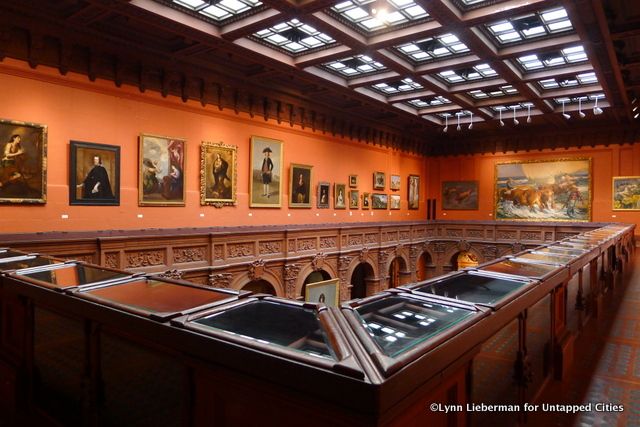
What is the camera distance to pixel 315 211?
1445 cm

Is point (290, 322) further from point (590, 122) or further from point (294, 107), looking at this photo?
point (590, 122)

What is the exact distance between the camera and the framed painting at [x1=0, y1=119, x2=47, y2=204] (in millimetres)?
7617

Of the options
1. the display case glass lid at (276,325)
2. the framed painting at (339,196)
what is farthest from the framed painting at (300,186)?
the display case glass lid at (276,325)

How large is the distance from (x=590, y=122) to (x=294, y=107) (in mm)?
12695

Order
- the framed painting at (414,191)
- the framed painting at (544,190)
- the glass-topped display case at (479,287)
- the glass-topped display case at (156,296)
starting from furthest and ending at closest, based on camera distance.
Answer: the framed painting at (414,191) → the framed painting at (544,190) → the glass-topped display case at (479,287) → the glass-topped display case at (156,296)

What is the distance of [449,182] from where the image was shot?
21.3 metres

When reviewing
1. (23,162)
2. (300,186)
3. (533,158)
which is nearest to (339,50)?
(300,186)

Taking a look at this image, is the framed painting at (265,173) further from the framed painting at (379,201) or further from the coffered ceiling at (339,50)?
the framed painting at (379,201)

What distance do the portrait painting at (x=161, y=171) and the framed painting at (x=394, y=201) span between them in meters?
10.3

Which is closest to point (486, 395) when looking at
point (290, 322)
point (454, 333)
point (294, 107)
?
point (454, 333)

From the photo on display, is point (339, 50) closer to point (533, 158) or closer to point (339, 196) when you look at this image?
point (339, 196)

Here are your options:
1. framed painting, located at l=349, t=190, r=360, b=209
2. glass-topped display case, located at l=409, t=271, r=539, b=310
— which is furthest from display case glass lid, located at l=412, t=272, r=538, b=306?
framed painting, located at l=349, t=190, r=360, b=209

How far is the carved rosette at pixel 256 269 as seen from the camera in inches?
406

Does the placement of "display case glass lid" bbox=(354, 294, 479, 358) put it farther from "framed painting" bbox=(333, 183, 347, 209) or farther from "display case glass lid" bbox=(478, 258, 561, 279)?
"framed painting" bbox=(333, 183, 347, 209)
